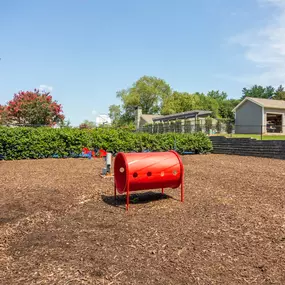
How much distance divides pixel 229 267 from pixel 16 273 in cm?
226

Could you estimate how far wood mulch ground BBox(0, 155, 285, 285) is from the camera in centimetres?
307

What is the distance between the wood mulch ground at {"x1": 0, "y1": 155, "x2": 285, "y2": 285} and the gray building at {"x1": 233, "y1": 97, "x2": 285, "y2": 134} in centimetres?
2388

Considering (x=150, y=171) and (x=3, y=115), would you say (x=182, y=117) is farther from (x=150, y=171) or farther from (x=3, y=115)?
(x=150, y=171)

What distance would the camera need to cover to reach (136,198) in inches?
252

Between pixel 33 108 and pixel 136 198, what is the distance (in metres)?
23.9

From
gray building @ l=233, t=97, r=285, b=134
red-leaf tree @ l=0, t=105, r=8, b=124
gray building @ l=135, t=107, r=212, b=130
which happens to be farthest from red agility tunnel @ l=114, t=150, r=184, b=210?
gray building @ l=233, t=97, r=285, b=134

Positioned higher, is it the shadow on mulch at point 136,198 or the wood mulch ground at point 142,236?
the shadow on mulch at point 136,198

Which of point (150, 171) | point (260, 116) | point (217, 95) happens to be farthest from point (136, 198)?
point (217, 95)

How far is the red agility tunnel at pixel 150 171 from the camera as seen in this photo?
5.43 meters

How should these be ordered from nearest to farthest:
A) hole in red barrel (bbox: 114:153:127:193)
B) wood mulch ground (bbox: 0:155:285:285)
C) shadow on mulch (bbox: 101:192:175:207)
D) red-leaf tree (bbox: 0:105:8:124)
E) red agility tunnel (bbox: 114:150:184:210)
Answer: wood mulch ground (bbox: 0:155:285:285) → red agility tunnel (bbox: 114:150:184:210) → shadow on mulch (bbox: 101:192:175:207) → hole in red barrel (bbox: 114:153:127:193) → red-leaf tree (bbox: 0:105:8:124)

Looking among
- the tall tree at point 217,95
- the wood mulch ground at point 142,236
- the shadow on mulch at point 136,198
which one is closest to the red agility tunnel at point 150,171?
the shadow on mulch at point 136,198

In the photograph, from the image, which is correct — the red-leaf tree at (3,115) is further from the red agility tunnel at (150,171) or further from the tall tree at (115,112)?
the tall tree at (115,112)

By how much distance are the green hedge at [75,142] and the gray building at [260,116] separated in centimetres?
1362

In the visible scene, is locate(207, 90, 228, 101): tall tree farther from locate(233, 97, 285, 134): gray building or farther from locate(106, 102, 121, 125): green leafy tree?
locate(233, 97, 285, 134): gray building
